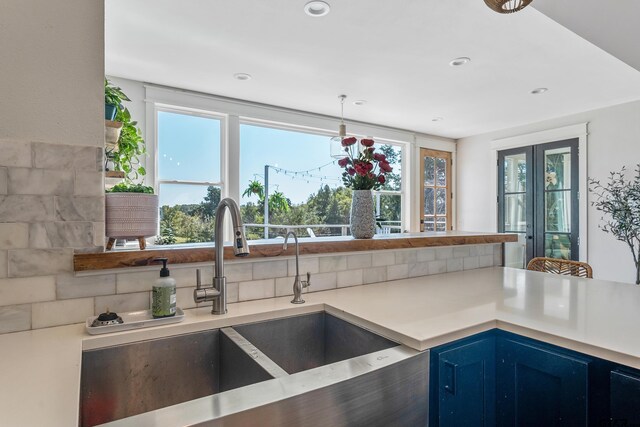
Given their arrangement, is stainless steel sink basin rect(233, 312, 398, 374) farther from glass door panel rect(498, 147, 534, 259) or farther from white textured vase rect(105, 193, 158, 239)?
glass door panel rect(498, 147, 534, 259)

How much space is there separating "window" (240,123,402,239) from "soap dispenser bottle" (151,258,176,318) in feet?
9.92

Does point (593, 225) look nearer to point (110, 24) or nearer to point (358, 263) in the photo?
point (358, 263)


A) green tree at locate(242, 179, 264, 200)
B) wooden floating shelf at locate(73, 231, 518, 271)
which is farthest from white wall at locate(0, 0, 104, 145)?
green tree at locate(242, 179, 264, 200)

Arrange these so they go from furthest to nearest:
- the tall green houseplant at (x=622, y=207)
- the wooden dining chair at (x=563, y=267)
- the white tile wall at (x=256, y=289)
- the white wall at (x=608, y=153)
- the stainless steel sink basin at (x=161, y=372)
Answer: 1. the white wall at (x=608, y=153)
2. the tall green houseplant at (x=622, y=207)
3. the wooden dining chair at (x=563, y=267)
4. the white tile wall at (x=256, y=289)
5. the stainless steel sink basin at (x=161, y=372)

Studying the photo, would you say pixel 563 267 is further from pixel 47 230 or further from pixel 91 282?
pixel 47 230

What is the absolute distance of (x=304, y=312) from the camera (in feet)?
4.09

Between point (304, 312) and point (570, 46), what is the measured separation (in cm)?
307

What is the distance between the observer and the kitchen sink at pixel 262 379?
26.5 inches

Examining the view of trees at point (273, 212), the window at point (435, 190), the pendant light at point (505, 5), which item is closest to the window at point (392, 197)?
the view of trees at point (273, 212)

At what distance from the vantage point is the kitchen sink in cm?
67

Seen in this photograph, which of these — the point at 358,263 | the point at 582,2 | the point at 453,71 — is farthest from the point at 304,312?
the point at 453,71

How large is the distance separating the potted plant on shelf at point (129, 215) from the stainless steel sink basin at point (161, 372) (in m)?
0.42

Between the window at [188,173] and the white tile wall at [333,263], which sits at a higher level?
the window at [188,173]

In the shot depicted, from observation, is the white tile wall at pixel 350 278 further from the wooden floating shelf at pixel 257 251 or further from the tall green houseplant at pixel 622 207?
the tall green houseplant at pixel 622 207
